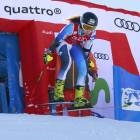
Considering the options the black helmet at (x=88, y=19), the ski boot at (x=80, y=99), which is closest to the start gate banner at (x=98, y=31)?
the black helmet at (x=88, y=19)

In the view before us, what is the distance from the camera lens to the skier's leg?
489cm

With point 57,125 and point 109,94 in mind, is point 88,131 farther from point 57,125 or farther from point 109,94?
point 109,94

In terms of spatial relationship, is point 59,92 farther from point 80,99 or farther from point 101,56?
point 101,56

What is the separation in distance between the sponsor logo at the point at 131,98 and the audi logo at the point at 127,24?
1.53 m

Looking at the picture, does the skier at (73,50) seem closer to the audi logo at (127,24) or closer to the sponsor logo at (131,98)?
the sponsor logo at (131,98)

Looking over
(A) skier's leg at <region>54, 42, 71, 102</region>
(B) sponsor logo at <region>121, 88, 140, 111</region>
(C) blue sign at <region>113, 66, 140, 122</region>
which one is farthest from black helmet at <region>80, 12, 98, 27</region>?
(B) sponsor logo at <region>121, 88, 140, 111</region>

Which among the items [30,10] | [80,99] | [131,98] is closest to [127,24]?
[131,98]

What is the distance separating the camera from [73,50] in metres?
5.03

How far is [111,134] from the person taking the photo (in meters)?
2.84

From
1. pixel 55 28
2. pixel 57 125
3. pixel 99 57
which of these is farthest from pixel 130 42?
pixel 57 125

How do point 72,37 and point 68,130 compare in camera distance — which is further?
point 72,37

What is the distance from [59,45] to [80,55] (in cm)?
40

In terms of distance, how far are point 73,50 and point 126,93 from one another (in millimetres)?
1416

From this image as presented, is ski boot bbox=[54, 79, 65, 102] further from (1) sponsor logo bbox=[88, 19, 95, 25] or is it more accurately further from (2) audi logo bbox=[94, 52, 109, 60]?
(2) audi logo bbox=[94, 52, 109, 60]
